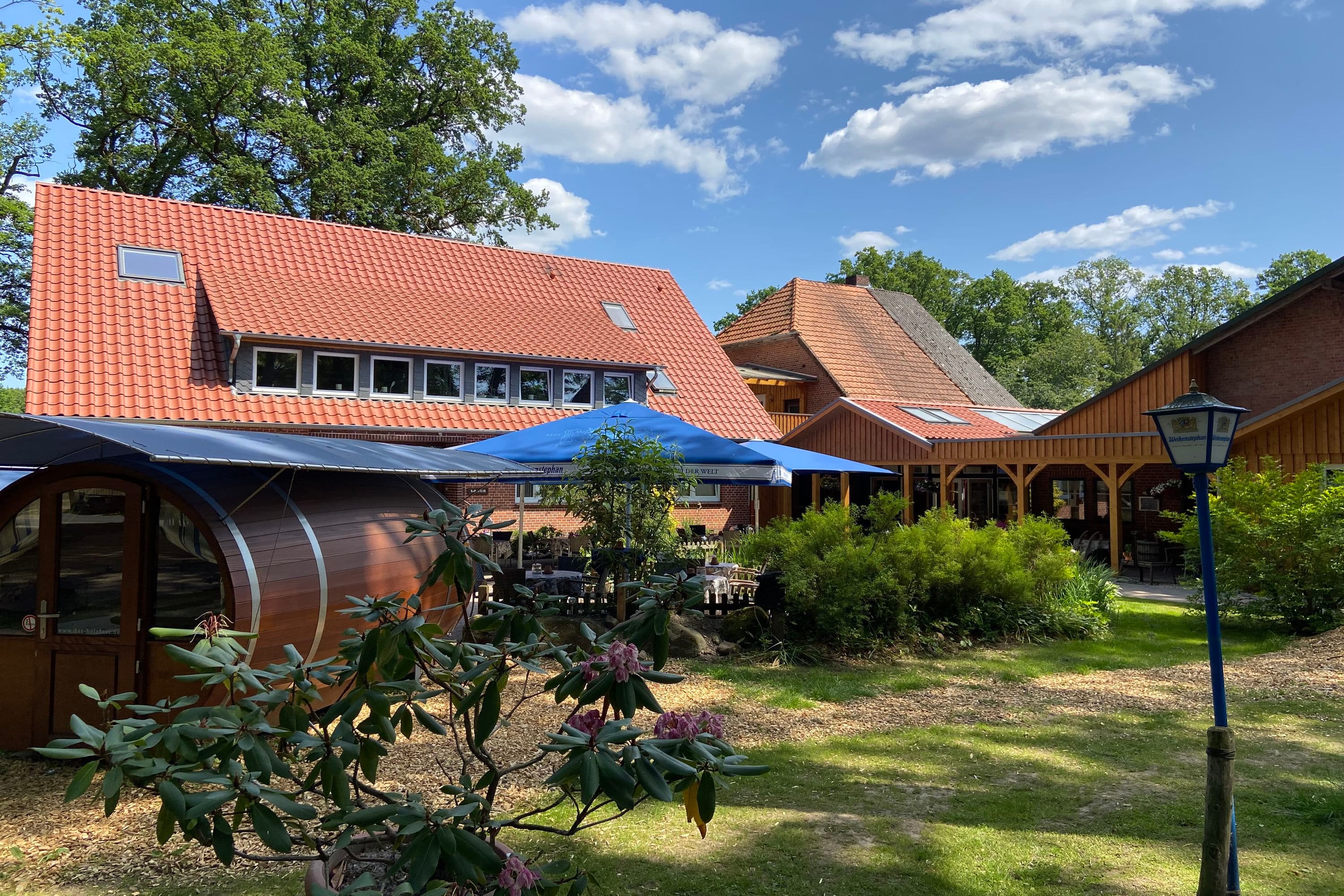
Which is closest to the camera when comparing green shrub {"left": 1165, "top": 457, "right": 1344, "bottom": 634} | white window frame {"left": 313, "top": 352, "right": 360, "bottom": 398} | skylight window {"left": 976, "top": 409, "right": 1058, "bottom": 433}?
green shrub {"left": 1165, "top": 457, "right": 1344, "bottom": 634}

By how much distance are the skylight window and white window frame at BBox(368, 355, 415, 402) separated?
15987 mm

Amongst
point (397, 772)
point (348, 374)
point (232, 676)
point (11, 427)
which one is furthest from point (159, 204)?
point (232, 676)

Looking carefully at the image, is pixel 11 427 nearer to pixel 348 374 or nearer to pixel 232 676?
pixel 232 676

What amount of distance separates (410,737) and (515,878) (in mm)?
525

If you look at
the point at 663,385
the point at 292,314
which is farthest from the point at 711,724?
the point at 663,385

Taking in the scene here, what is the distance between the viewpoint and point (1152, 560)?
18875 millimetres

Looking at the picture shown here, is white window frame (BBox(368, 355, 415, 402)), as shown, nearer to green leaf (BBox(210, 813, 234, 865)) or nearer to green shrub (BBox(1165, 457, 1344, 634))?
green shrub (BBox(1165, 457, 1344, 634))

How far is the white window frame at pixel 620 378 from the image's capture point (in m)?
22.8

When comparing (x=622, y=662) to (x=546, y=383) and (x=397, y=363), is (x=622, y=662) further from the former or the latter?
(x=546, y=383)

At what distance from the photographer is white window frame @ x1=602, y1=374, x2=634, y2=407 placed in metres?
22.8

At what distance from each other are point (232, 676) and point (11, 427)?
16.4 ft

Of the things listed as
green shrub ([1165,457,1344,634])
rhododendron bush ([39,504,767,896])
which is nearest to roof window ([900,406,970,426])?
green shrub ([1165,457,1344,634])

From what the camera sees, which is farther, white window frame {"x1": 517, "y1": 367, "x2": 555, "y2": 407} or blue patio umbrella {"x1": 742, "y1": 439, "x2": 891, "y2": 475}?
white window frame {"x1": 517, "y1": 367, "x2": 555, "y2": 407}

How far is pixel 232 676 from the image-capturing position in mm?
2527
